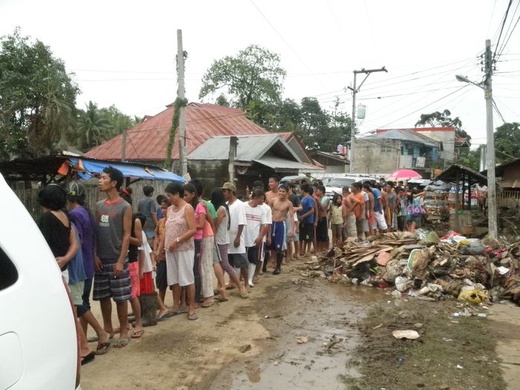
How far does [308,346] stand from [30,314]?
12.3 ft

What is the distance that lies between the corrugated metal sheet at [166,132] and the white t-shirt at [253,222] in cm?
1202

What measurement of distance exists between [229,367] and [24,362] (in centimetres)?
301

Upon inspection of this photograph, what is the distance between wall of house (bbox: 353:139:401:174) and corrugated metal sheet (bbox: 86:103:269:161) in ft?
57.6

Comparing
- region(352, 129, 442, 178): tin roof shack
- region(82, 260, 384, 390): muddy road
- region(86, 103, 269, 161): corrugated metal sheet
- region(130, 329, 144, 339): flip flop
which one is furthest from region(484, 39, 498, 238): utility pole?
region(352, 129, 442, 178): tin roof shack

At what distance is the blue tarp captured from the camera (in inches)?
334

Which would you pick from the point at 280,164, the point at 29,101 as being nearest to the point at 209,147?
the point at 280,164

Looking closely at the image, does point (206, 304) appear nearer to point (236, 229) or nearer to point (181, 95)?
point (236, 229)

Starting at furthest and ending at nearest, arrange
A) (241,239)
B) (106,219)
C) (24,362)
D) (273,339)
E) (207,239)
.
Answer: (241,239)
(207,239)
(273,339)
(106,219)
(24,362)

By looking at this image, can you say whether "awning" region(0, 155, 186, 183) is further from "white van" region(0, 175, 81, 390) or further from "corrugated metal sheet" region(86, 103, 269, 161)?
"corrugated metal sheet" region(86, 103, 269, 161)

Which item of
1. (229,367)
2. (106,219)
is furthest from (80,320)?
(229,367)

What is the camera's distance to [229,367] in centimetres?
418

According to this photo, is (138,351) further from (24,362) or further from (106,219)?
(24,362)

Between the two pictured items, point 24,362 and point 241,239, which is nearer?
point 24,362

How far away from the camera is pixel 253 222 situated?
7.12 metres
